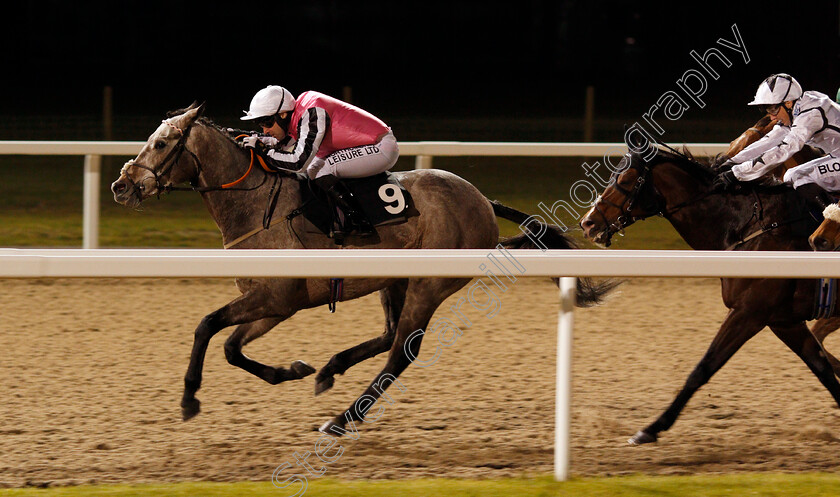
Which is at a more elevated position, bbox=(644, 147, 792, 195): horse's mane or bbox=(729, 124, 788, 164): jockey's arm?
bbox=(729, 124, 788, 164): jockey's arm

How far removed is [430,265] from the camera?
327 cm

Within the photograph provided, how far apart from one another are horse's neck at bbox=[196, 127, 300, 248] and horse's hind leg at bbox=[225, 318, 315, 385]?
1.39 ft

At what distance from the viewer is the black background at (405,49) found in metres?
20.6

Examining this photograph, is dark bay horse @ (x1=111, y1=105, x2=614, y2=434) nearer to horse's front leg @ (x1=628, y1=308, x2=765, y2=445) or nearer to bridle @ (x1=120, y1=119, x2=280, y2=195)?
bridle @ (x1=120, y1=119, x2=280, y2=195)

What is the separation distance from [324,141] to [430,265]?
76.1 inches

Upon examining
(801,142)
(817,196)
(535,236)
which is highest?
(801,142)

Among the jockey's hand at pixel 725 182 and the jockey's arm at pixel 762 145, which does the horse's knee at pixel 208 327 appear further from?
the jockey's arm at pixel 762 145

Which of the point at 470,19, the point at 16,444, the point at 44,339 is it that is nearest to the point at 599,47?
the point at 470,19

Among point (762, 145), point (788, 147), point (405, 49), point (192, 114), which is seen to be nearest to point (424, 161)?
point (192, 114)

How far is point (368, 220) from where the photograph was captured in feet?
16.3

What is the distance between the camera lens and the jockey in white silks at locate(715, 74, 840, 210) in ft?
15.5

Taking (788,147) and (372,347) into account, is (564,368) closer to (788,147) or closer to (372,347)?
(372,347)

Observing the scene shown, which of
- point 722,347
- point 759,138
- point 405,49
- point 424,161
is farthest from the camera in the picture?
point 405,49

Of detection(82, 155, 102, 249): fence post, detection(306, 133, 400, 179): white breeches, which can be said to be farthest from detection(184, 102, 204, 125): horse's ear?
detection(82, 155, 102, 249): fence post
